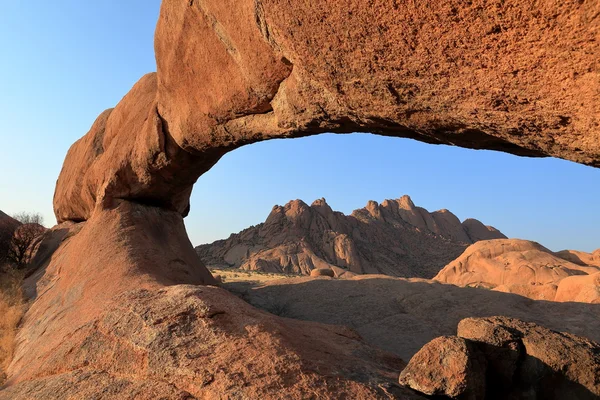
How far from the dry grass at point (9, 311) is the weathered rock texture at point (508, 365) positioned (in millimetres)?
5339

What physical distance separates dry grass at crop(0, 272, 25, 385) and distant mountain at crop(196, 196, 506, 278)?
22780 millimetres

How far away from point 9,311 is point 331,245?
1270 inches

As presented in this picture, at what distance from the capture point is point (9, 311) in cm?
839

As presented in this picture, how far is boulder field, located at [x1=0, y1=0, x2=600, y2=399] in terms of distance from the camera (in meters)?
2.84

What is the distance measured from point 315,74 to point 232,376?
9.69 feet

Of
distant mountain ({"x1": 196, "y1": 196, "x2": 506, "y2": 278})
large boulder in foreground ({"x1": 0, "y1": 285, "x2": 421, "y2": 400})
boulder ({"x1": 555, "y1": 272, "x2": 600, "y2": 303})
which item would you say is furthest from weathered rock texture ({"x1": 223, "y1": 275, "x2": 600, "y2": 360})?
distant mountain ({"x1": 196, "y1": 196, "x2": 506, "y2": 278})

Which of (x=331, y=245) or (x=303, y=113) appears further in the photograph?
(x=331, y=245)

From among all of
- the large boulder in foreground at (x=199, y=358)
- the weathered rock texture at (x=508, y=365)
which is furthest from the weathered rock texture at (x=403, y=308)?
the weathered rock texture at (x=508, y=365)

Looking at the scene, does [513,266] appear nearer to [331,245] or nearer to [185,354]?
[185,354]

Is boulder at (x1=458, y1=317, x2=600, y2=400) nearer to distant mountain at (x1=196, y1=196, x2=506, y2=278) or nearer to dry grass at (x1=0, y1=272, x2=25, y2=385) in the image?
dry grass at (x1=0, y1=272, x2=25, y2=385)

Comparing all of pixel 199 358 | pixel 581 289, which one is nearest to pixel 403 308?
pixel 581 289

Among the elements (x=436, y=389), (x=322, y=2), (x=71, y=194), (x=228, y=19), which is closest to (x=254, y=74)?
(x=228, y=19)

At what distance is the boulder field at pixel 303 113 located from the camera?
284 centimetres

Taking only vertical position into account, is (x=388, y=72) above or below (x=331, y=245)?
below
